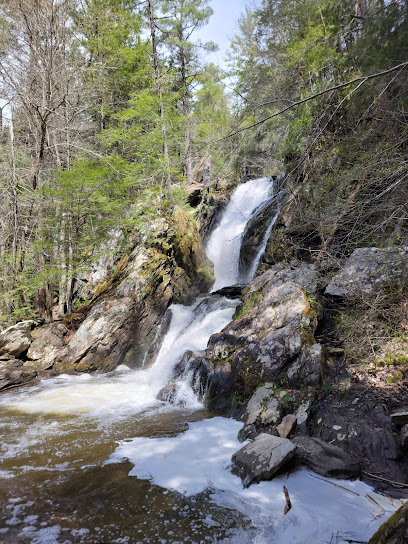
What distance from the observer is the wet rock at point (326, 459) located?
3.52 m

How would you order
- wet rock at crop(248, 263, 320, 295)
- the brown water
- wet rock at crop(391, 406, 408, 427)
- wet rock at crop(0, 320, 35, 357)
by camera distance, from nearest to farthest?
1. the brown water
2. wet rock at crop(391, 406, 408, 427)
3. wet rock at crop(248, 263, 320, 295)
4. wet rock at crop(0, 320, 35, 357)

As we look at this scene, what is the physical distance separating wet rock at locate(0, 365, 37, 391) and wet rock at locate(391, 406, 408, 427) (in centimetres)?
840

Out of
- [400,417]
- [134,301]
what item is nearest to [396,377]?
[400,417]

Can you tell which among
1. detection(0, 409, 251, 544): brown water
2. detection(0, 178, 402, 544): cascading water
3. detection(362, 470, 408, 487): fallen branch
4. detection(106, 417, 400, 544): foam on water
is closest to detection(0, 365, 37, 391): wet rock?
detection(0, 178, 402, 544): cascading water

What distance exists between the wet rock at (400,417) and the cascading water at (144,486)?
986mm

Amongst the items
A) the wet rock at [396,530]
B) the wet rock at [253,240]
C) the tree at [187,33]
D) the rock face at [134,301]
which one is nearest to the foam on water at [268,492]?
the wet rock at [396,530]

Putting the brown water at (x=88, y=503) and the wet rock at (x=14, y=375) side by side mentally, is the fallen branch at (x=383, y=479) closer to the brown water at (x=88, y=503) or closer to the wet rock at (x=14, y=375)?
the brown water at (x=88, y=503)

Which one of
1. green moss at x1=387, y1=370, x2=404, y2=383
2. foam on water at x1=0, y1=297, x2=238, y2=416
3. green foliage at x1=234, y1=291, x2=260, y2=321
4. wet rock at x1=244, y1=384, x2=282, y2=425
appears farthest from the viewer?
green foliage at x1=234, y1=291, x2=260, y2=321

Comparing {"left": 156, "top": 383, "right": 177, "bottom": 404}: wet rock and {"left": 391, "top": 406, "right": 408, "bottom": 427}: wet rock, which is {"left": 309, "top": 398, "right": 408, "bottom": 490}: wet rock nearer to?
{"left": 391, "top": 406, "right": 408, "bottom": 427}: wet rock

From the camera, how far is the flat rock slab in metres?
3.53

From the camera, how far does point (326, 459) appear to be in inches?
144

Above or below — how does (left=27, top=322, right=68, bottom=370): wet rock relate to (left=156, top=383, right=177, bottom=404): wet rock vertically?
above

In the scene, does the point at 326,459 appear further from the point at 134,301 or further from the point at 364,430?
the point at 134,301

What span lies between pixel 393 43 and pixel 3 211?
40.2ft
